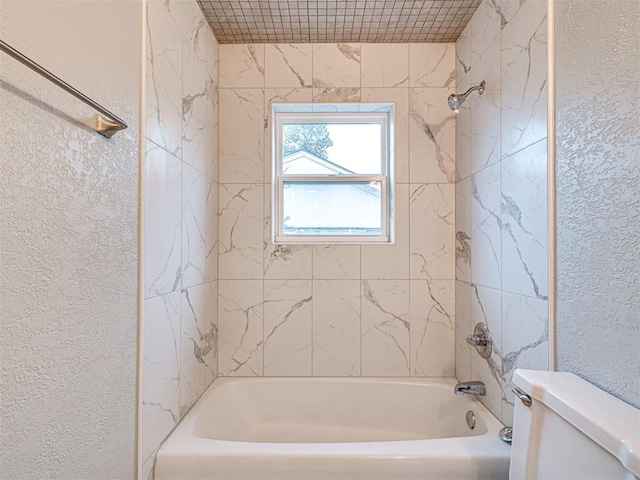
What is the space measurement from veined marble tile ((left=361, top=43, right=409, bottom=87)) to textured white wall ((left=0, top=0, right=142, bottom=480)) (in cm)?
127

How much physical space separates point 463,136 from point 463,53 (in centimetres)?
43

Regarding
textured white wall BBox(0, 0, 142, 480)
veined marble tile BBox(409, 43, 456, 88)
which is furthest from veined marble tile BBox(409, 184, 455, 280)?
textured white wall BBox(0, 0, 142, 480)

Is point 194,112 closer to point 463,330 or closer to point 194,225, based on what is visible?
point 194,225

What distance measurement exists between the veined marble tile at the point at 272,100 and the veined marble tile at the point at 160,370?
93 cm

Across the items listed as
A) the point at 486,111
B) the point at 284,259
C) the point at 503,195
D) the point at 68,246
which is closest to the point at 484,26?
the point at 486,111

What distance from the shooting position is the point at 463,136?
6.30 feet

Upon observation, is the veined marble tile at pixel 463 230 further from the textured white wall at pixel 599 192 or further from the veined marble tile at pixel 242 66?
the veined marble tile at pixel 242 66

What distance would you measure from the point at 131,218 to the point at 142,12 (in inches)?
24.5

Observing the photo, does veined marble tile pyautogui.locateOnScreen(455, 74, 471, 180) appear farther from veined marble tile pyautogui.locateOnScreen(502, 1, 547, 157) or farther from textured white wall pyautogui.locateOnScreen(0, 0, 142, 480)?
textured white wall pyautogui.locateOnScreen(0, 0, 142, 480)

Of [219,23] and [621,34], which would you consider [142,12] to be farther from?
[621,34]

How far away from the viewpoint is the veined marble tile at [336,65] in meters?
2.06

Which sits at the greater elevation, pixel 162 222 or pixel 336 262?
pixel 162 222

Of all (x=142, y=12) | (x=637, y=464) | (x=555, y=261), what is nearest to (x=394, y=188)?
(x=555, y=261)

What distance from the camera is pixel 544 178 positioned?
1180mm
